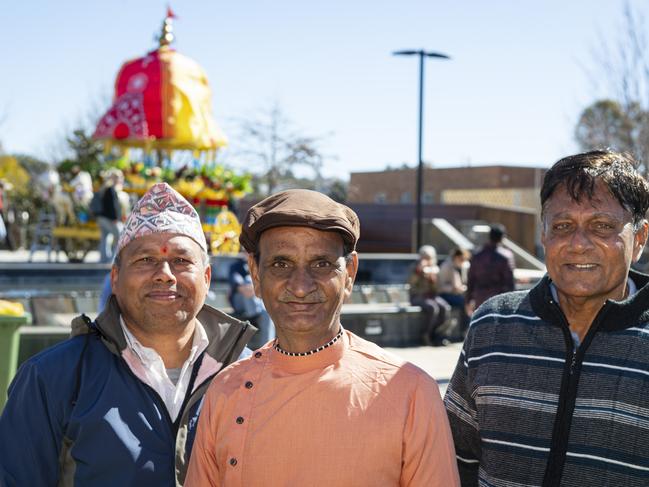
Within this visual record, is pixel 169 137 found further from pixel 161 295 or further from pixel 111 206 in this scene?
pixel 161 295

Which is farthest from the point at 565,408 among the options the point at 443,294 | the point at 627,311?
the point at 443,294

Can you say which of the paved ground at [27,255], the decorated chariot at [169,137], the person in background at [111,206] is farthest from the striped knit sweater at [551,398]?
the paved ground at [27,255]

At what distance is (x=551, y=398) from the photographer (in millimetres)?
2402

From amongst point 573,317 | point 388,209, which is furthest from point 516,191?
point 573,317

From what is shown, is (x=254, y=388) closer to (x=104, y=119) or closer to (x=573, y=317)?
(x=573, y=317)

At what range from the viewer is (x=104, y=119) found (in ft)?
67.8

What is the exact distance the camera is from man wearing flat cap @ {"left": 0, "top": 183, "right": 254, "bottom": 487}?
2.43 meters

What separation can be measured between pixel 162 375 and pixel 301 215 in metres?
0.93

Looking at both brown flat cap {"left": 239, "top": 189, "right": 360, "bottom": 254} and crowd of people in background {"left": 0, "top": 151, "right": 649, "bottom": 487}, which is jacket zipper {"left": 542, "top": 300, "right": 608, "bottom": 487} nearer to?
crowd of people in background {"left": 0, "top": 151, "right": 649, "bottom": 487}

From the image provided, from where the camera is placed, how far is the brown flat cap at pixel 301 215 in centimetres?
210

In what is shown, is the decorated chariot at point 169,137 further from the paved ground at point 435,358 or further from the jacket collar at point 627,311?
the jacket collar at point 627,311

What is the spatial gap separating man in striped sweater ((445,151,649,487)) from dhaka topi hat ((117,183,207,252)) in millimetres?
1072

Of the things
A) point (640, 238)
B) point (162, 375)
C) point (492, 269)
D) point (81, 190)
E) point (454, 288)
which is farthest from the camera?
point (81, 190)

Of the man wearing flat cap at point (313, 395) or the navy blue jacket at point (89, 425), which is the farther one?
the navy blue jacket at point (89, 425)
